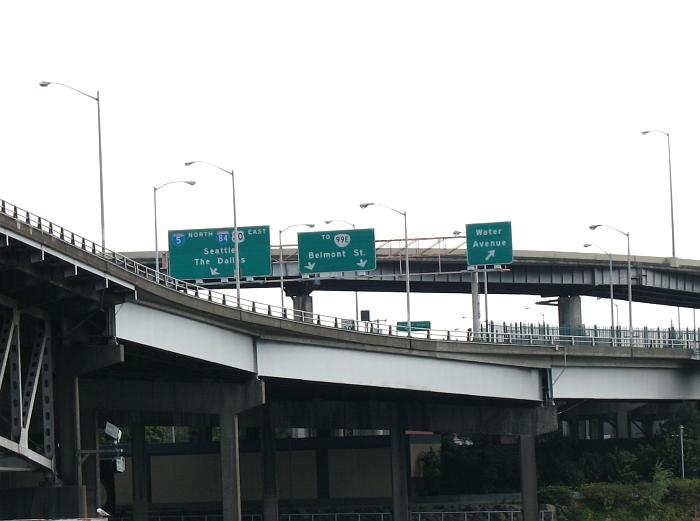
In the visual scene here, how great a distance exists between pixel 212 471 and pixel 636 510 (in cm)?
3005

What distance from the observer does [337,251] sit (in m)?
98.1

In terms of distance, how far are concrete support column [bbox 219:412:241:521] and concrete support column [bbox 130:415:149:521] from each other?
23.6m

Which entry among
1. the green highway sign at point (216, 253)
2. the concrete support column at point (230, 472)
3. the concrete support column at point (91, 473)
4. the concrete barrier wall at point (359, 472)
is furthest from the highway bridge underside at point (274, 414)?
the green highway sign at point (216, 253)

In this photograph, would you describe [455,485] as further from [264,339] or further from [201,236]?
[264,339]

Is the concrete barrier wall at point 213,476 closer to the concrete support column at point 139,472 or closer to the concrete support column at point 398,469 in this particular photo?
the concrete support column at point 139,472

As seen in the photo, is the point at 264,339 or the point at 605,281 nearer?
the point at 264,339

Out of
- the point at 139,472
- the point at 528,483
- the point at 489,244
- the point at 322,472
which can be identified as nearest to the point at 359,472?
the point at 322,472

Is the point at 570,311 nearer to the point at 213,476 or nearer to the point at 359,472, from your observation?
the point at 359,472

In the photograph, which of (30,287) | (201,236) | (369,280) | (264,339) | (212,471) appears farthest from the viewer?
(369,280)

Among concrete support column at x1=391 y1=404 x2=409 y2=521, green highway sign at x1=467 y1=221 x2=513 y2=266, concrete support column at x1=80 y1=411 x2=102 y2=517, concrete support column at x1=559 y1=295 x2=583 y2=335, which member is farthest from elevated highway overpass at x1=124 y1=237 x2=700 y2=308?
concrete support column at x1=80 y1=411 x2=102 y2=517

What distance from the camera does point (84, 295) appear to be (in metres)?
54.0

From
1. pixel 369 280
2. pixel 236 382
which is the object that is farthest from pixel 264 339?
pixel 369 280

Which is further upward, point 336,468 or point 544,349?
point 544,349

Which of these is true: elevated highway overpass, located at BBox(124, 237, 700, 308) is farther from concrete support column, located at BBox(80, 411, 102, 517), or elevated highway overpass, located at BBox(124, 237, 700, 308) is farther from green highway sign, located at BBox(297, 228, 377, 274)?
concrete support column, located at BBox(80, 411, 102, 517)
